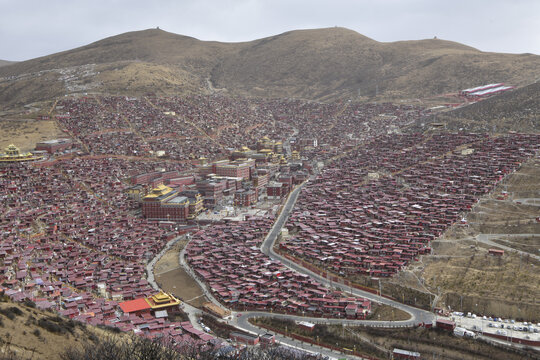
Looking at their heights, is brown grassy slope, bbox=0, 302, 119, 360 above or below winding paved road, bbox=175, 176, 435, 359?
above

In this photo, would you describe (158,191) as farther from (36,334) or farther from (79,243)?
(36,334)

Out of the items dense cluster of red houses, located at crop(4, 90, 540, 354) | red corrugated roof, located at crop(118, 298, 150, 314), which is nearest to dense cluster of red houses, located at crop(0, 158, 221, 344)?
dense cluster of red houses, located at crop(4, 90, 540, 354)

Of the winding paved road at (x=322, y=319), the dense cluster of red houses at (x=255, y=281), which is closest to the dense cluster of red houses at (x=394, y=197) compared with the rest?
the winding paved road at (x=322, y=319)

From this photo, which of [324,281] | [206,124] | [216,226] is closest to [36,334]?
[324,281]

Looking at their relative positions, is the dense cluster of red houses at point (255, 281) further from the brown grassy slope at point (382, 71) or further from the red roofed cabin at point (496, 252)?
the brown grassy slope at point (382, 71)

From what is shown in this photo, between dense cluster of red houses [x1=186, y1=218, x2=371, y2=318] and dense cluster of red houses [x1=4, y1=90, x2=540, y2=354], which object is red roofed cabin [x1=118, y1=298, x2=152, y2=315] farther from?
dense cluster of red houses [x1=186, y1=218, x2=371, y2=318]

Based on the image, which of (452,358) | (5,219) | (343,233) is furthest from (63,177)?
(452,358)

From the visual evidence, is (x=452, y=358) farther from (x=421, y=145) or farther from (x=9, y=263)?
(x=421, y=145)
